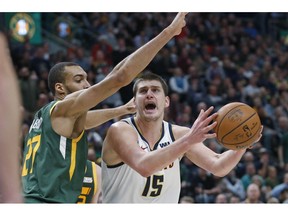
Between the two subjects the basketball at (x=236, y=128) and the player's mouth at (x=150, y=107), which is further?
the player's mouth at (x=150, y=107)

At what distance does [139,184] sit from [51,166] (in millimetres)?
868

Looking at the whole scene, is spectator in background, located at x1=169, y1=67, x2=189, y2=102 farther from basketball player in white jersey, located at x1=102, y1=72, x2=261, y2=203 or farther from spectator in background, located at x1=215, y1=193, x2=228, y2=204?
basketball player in white jersey, located at x1=102, y1=72, x2=261, y2=203

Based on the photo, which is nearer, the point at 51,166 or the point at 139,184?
the point at 51,166

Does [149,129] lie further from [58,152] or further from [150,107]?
[58,152]

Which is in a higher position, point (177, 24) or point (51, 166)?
point (177, 24)

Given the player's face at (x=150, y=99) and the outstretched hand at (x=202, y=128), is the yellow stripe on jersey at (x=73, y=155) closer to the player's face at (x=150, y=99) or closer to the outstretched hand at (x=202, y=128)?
the player's face at (x=150, y=99)

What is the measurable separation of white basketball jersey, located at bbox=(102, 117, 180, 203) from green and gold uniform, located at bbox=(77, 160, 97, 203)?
0.49 meters

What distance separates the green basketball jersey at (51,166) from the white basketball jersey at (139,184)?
0.55 metres

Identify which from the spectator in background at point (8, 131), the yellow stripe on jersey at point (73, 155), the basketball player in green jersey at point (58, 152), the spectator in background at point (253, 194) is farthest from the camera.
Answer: the spectator in background at point (253, 194)

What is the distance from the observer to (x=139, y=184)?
545 centimetres

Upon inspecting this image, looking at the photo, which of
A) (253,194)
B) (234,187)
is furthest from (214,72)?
(253,194)

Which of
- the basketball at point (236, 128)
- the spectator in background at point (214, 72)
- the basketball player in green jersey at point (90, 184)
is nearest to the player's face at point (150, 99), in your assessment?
the basketball at point (236, 128)

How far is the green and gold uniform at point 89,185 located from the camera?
6043 millimetres
